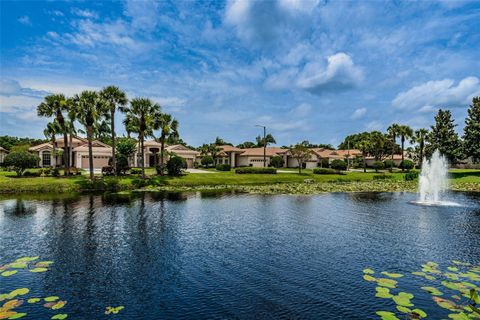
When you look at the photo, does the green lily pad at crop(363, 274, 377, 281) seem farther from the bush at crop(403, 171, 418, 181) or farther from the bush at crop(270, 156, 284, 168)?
the bush at crop(270, 156, 284, 168)

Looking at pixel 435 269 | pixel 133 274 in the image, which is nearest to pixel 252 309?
pixel 133 274

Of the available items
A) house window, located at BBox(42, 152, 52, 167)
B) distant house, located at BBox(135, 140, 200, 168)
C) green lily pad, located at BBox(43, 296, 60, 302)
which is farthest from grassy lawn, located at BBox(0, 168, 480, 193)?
green lily pad, located at BBox(43, 296, 60, 302)

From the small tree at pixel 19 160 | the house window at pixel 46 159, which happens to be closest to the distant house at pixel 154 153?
the house window at pixel 46 159

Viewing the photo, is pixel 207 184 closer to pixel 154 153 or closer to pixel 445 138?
pixel 154 153

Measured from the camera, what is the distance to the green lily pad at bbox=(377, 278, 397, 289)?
42.8 ft

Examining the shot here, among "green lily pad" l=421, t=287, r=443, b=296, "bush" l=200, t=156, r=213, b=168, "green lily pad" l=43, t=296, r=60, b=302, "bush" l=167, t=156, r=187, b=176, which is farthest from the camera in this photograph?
"bush" l=200, t=156, r=213, b=168

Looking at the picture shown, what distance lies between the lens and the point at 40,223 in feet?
78.2

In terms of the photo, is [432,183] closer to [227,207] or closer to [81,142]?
[227,207]

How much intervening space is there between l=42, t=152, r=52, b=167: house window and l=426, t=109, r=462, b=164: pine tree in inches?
3336

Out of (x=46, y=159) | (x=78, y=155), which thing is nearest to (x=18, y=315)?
(x=78, y=155)

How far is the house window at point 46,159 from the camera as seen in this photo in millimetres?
71438

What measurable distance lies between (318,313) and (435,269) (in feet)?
23.8

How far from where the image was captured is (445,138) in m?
78.2

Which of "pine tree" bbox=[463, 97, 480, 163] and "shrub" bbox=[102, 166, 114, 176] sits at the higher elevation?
"pine tree" bbox=[463, 97, 480, 163]
